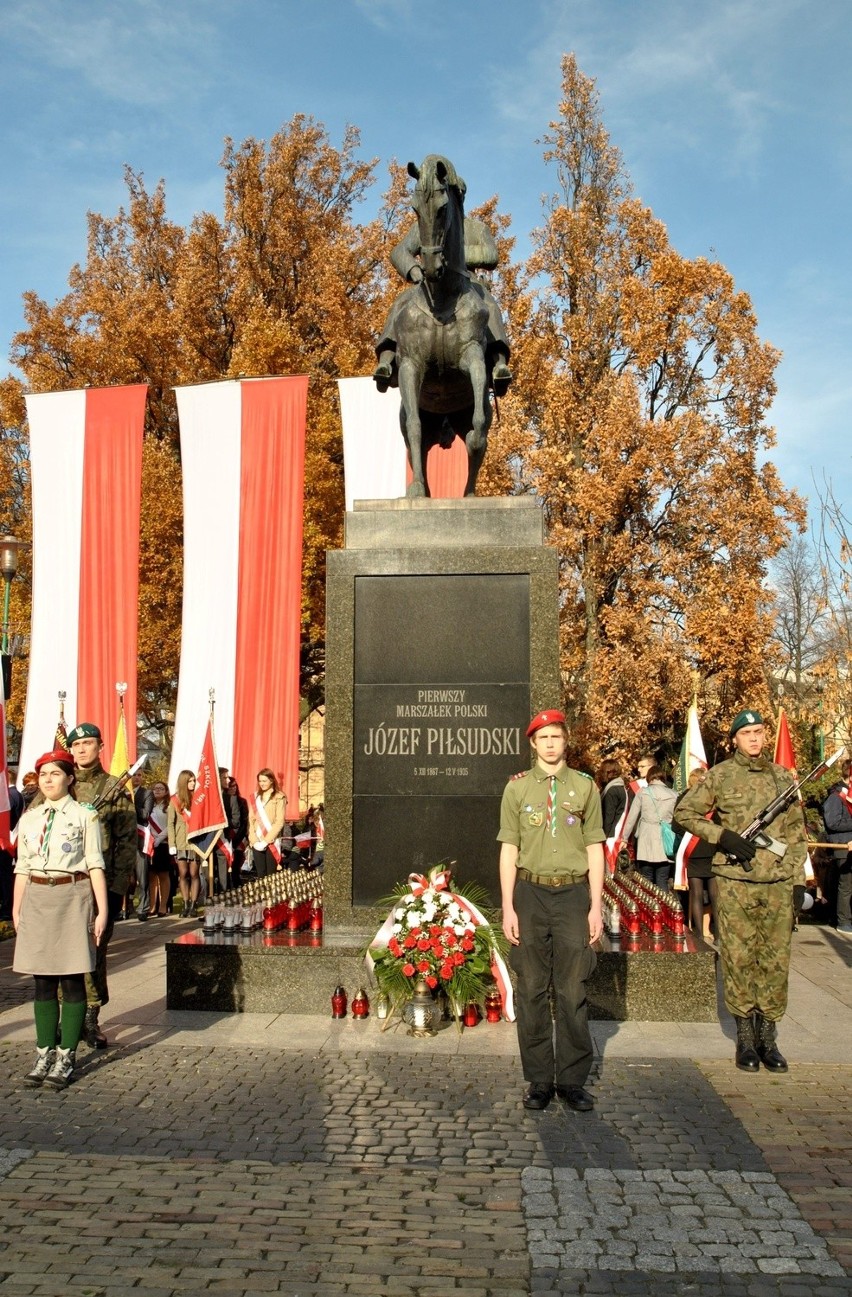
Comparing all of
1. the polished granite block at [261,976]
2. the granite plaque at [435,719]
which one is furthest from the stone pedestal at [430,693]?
the polished granite block at [261,976]

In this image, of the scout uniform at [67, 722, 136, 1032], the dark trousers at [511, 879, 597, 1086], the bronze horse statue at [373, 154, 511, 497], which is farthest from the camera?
the bronze horse statue at [373, 154, 511, 497]

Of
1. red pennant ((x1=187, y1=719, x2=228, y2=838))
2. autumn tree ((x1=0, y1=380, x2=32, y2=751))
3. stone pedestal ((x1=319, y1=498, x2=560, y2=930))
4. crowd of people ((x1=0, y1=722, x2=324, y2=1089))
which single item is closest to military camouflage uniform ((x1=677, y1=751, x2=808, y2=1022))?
stone pedestal ((x1=319, y1=498, x2=560, y2=930))

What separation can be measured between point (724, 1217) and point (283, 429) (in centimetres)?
1463

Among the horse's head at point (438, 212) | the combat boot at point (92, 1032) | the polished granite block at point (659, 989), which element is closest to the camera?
the combat boot at point (92, 1032)

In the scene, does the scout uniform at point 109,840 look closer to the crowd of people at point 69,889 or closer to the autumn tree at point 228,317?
the crowd of people at point 69,889

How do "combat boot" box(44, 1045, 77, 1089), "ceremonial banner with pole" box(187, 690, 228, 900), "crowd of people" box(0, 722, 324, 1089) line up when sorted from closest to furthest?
1. "combat boot" box(44, 1045, 77, 1089)
2. "crowd of people" box(0, 722, 324, 1089)
3. "ceremonial banner with pole" box(187, 690, 228, 900)

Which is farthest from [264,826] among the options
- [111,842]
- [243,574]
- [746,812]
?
[746,812]

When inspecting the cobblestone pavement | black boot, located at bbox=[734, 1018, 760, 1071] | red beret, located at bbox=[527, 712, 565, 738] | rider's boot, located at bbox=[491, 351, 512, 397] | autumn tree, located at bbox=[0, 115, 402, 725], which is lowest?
the cobblestone pavement

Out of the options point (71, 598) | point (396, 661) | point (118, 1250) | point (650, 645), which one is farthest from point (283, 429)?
point (118, 1250)

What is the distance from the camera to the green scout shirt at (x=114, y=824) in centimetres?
695

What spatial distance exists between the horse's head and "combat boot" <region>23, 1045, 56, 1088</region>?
579cm

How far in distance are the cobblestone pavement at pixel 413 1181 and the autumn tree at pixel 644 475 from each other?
15602 millimetres

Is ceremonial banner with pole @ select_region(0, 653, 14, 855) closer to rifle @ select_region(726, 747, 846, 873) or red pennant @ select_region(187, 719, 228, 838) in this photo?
red pennant @ select_region(187, 719, 228, 838)

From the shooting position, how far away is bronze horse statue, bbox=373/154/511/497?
8508 millimetres
